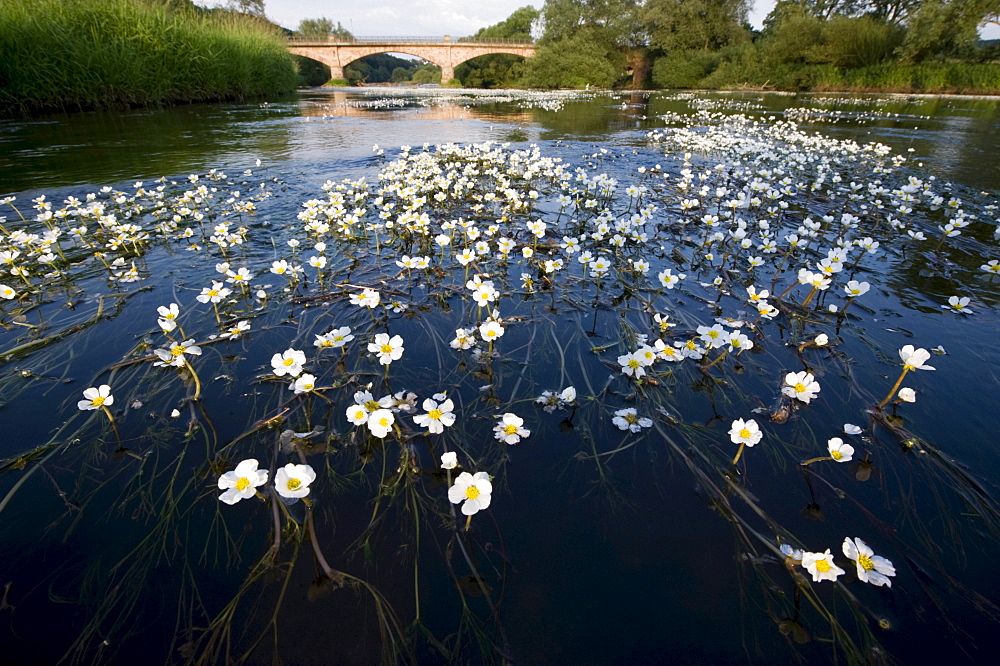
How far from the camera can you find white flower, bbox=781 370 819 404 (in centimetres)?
233

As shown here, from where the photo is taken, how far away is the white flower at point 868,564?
59.3 inches

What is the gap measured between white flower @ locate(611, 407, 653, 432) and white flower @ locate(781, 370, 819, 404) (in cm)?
80

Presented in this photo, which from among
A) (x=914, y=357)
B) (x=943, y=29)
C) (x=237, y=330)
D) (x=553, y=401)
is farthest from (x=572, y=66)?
(x=553, y=401)

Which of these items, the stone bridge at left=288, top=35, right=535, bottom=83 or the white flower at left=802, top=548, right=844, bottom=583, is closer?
the white flower at left=802, top=548, right=844, bottom=583

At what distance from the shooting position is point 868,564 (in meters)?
1.55

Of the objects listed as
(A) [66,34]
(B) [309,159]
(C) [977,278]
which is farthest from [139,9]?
(C) [977,278]

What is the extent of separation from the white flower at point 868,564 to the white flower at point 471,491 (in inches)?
53.0

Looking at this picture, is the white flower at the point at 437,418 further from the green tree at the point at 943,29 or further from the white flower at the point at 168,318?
the green tree at the point at 943,29

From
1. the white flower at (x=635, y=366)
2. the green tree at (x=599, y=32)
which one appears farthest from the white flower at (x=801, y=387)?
the green tree at (x=599, y=32)

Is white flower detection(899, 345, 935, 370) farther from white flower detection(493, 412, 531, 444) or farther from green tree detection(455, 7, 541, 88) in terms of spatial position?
green tree detection(455, 7, 541, 88)

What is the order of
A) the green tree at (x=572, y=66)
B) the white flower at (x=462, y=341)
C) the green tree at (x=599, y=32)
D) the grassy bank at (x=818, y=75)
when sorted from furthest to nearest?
the green tree at (x=599, y=32) → the green tree at (x=572, y=66) → the grassy bank at (x=818, y=75) → the white flower at (x=462, y=341)

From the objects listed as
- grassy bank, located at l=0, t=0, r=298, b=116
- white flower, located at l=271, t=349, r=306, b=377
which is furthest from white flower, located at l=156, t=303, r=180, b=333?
grassy bank, located at l=0, t=0, r=298, b=116

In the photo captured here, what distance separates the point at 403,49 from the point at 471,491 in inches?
2809

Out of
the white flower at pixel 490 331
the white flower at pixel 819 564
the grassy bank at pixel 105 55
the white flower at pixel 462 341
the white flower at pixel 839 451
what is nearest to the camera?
the white flower at pixel 819 564
